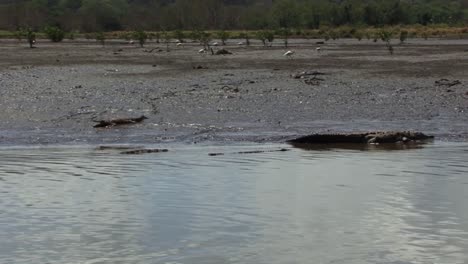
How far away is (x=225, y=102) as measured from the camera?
1980 centimetres

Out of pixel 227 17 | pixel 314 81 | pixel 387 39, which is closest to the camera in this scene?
pixel 314 81

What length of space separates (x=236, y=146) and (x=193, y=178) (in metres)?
3.46

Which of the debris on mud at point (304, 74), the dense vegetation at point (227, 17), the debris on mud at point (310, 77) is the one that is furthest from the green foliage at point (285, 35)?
the debris on mud at point (310, 77)

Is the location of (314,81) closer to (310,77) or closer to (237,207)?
(310,77)

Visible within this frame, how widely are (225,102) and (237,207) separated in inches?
425

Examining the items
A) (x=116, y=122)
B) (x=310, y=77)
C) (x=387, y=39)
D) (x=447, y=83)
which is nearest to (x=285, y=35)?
(x=387, y=39)

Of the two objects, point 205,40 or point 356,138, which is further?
point 205,40

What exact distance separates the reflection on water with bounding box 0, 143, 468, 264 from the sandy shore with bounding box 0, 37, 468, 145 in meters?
2.95

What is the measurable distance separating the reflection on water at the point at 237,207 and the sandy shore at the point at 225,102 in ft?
9.69

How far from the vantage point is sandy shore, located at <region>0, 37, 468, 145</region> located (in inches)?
635

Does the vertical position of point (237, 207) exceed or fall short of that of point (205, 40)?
it exceeds it

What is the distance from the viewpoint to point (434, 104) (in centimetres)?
1941

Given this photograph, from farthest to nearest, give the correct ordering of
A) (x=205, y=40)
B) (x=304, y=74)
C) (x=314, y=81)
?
1. (x=205, y=40)
2. (x=304, y=74)
3. (x=314, y=81)

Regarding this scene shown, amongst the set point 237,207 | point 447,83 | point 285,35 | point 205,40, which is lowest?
point 285,35
